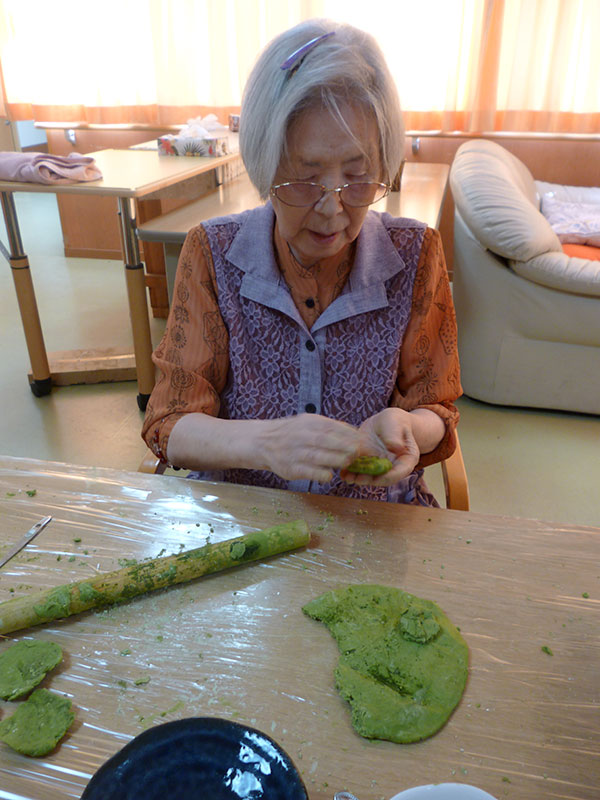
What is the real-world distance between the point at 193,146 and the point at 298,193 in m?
2.14

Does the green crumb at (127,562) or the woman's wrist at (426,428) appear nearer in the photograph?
the green crumb at (127,562)

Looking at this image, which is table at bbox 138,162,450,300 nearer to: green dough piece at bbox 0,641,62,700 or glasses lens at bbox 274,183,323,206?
glasses lens at bbox 274,183,323,206

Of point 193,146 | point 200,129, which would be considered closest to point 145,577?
point 193,146

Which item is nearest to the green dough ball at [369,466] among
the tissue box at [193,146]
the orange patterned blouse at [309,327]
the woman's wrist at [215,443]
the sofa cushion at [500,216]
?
the woman's wrist at [215,443]

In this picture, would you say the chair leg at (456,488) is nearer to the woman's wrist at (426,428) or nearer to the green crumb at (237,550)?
the woman's wrist at (426,428)

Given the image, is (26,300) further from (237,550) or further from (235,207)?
(237,550)

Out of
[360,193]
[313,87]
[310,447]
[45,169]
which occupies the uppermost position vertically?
[313,87]

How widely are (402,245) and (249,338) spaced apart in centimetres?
34

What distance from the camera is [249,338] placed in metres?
1.17

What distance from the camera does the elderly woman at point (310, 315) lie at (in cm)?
98

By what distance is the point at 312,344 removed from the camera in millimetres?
1138

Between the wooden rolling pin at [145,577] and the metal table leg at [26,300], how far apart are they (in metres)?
2.20

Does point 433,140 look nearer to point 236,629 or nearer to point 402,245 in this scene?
point 402,245

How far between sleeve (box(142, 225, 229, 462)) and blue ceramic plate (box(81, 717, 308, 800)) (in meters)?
0.62
